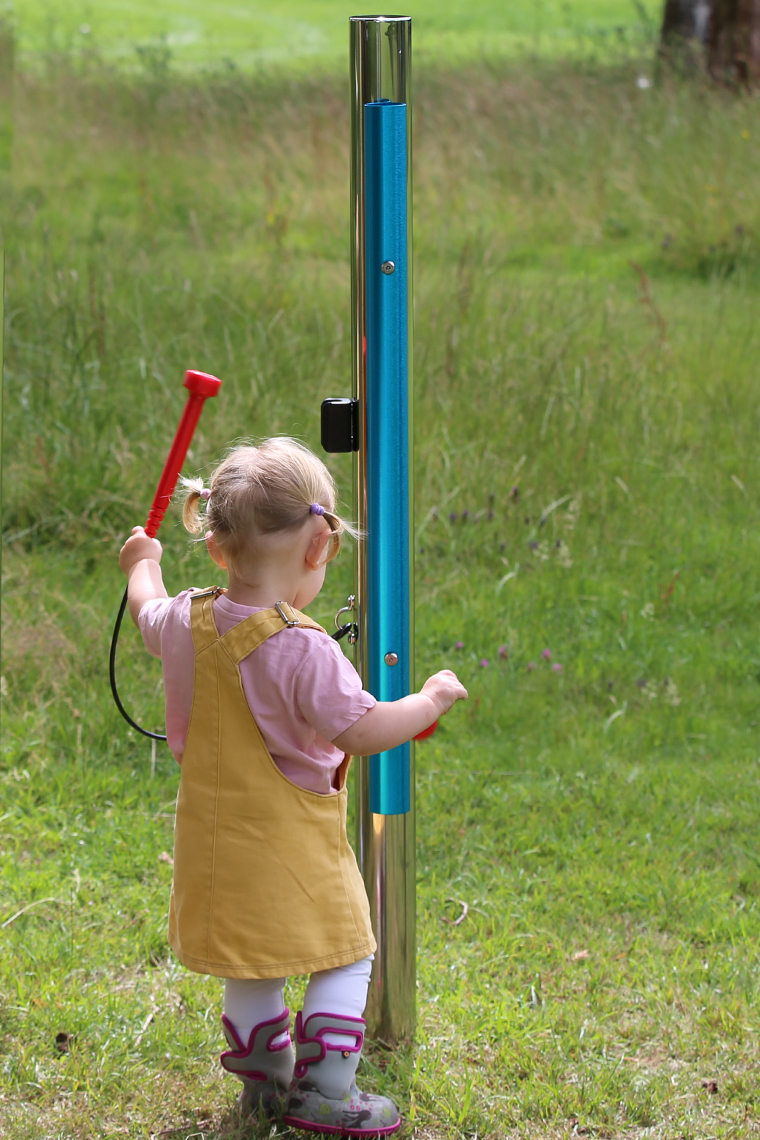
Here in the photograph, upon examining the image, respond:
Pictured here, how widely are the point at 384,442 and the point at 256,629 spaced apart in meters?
0.40

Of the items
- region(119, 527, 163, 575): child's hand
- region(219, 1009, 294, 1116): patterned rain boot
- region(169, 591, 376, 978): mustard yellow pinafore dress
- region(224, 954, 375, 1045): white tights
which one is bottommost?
→ region(219, 1009, 294, 1116): patterned rain boot

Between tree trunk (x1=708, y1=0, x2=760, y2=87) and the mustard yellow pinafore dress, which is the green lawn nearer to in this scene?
tree trunk (x1=708, y1=0, x2=760, y2=87)

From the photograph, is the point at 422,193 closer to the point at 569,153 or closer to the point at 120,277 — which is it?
the point at 569,153

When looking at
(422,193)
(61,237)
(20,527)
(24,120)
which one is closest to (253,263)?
(61,237)

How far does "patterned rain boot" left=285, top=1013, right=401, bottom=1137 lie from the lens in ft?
6.27

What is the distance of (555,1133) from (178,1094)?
2.08ft

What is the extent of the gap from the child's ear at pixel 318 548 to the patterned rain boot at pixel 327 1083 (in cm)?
67

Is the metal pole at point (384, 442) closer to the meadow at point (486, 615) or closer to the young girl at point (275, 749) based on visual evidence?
the young girl at point (275, 749)

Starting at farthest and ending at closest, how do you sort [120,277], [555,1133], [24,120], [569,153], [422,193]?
[24,120] < [569,153] < [422,193] < [120,277] < [555,1133]

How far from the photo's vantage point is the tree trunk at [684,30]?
9758 millimetres

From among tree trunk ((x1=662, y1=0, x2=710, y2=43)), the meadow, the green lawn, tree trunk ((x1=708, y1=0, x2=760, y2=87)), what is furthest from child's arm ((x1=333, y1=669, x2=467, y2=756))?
the green lawn

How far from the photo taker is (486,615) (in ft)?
13.0

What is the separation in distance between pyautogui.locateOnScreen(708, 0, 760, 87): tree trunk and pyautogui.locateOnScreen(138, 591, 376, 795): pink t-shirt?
8608 millimetres

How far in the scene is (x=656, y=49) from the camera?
1033 centimetres
